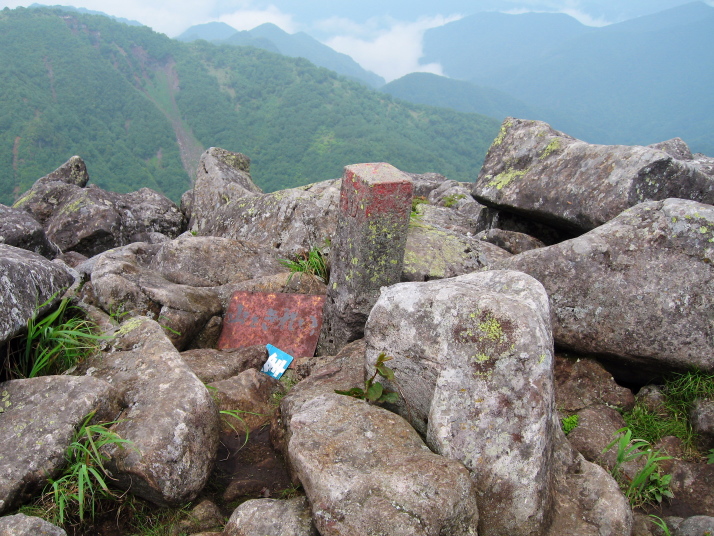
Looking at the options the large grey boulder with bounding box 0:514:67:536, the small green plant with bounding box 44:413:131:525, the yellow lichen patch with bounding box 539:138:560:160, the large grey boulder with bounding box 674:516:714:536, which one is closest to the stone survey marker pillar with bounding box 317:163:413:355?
the small green plant with bounding box 44:413:131:525

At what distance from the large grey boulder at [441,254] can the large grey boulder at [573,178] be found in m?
1.03

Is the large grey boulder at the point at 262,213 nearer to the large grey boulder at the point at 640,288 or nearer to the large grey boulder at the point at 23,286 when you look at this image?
the large grey boulder at the point at 640,288

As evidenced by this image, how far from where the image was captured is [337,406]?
399 centimetres

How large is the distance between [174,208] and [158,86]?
5082 inches

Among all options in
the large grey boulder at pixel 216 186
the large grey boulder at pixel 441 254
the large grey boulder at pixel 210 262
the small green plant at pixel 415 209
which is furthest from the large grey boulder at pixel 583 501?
the large grey boulder at pixel 216 186

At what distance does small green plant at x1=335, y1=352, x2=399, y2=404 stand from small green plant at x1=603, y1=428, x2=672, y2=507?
77.0 inches

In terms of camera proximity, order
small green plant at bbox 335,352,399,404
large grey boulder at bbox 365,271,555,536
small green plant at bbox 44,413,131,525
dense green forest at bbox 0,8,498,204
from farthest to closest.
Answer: dense green forest at bbox 0,8,498,204, small green plant at bbox 335,352,399,404, small green plant at bbox 44,413,131,525, large grey boulder at bbox 365,271,555,536

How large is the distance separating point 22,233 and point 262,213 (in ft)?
14.4

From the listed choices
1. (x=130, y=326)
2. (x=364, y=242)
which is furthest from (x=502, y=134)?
(x=130, y=326)

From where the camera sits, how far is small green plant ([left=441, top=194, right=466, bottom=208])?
1492 centimetres

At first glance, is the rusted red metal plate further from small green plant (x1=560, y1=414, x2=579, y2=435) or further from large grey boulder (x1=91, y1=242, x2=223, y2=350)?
small green plant (x1=560, y1=414, x2=579, y2=435)

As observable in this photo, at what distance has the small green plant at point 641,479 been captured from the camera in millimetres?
4172

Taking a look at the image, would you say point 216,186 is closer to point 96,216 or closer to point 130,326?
point 96,216

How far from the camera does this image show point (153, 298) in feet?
21.8
